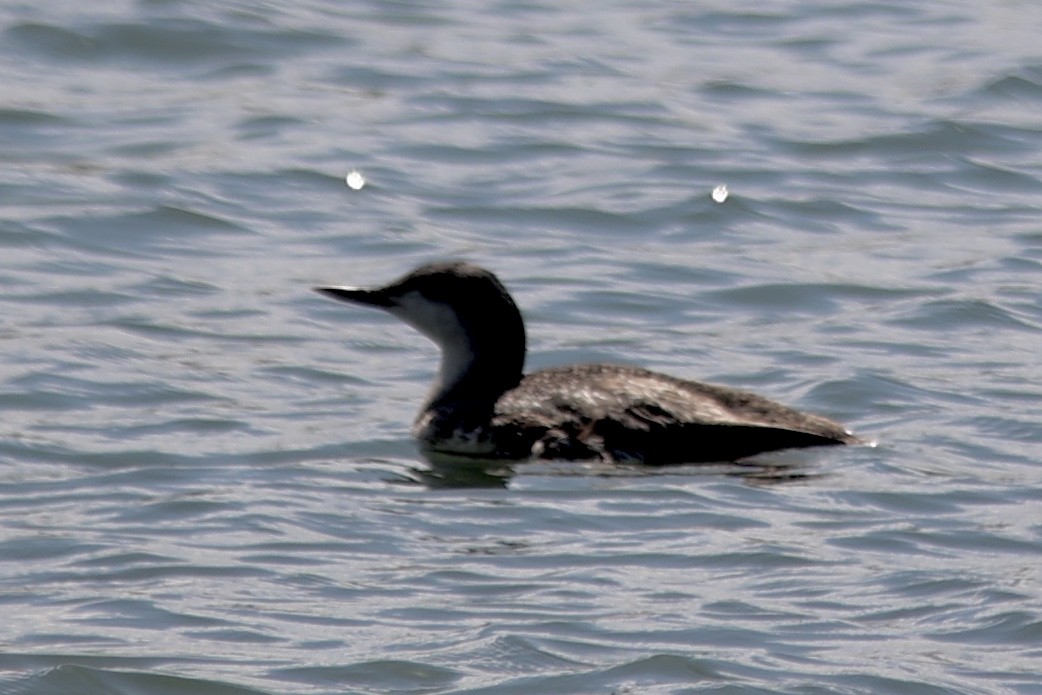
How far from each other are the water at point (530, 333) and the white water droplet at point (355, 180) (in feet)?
0.40

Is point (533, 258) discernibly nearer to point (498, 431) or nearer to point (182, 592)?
point (498, 431)

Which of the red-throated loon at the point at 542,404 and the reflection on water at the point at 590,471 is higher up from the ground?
the red-throated loon at the point at 542,404

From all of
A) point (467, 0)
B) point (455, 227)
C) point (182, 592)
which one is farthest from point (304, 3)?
point (182, 592)

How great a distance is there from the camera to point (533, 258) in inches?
543

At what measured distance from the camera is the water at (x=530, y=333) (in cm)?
781

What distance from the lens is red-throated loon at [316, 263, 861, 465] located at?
10.1 metres

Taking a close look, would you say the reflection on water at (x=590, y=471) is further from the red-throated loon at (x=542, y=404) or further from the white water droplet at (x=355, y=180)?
the white water droplet at (x=355, y=180)

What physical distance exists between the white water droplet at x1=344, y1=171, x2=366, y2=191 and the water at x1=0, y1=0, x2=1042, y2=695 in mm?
123

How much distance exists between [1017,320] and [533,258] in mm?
2589

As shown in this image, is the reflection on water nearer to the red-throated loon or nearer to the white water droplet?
the red-throated loon

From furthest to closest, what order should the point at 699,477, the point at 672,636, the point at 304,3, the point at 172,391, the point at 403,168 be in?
the point at 304,3, the point at 403,168, the point at 172,391, the point at 699,477, the point at 672,636

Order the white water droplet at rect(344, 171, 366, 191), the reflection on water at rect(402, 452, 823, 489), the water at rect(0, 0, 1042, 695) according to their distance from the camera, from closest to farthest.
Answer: the water at rect(0, 0, 1042, 695)
the reflection on water at rect(402, 452, 823, 489)
the white water droplet at rect(344, 171, 366, 191)

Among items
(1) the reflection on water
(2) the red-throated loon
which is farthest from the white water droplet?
(1) the reflection on water

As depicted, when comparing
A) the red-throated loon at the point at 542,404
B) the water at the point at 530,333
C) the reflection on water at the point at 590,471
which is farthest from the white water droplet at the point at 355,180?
the reflection on water at the point at 590,471
